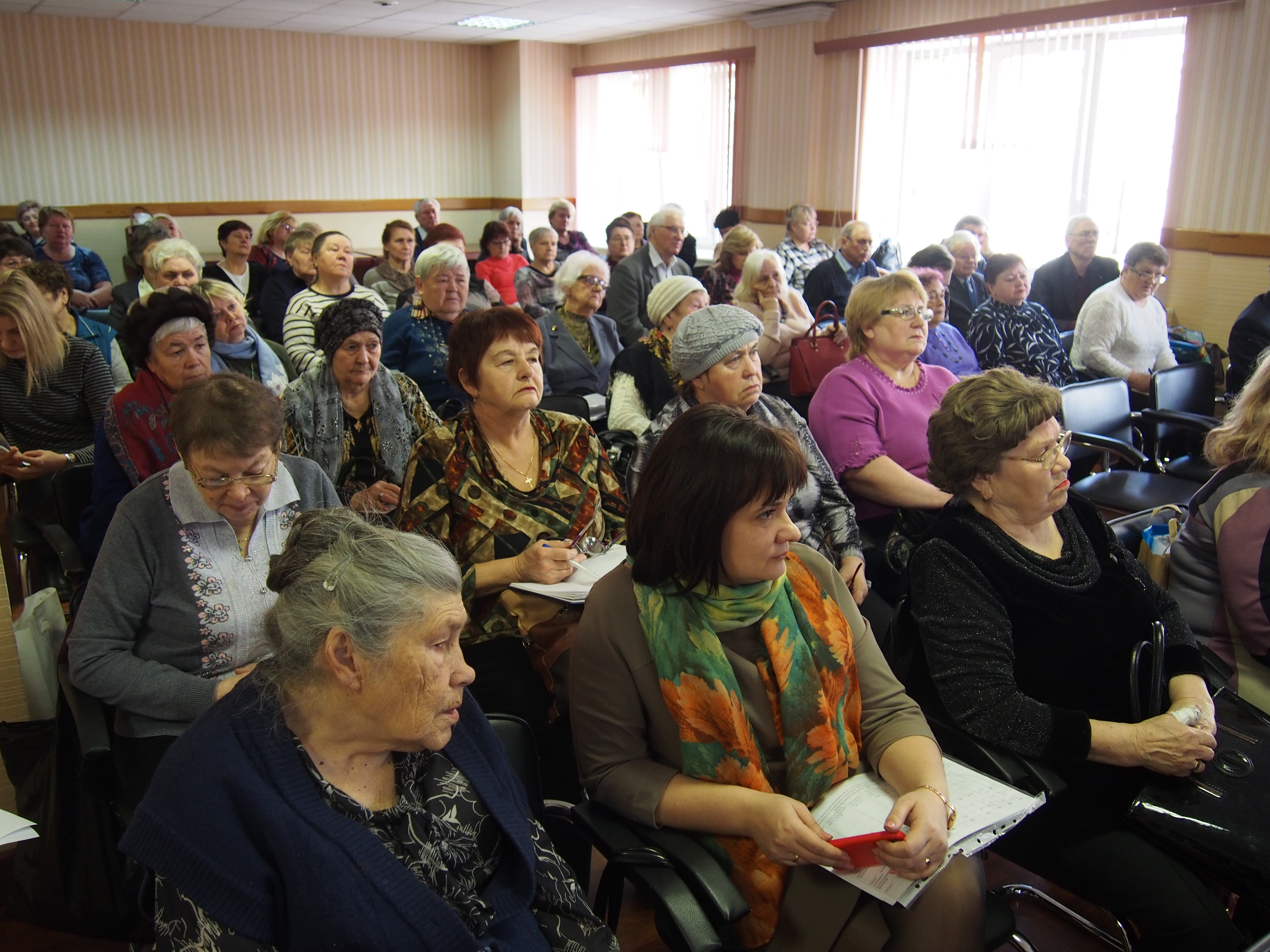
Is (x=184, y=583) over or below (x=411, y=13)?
below

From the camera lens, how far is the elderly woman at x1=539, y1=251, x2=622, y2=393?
4402mm

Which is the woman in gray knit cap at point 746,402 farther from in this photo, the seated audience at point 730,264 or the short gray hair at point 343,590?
the seated audience at point 730,264

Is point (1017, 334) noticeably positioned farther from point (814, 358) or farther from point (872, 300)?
point (872, 300)

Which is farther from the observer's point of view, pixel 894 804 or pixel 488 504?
pixel 488 504

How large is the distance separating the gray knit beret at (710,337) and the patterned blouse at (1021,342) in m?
2.26

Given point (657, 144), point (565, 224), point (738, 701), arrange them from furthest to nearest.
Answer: point (657, 144), point (565, 224), point (738, 701)

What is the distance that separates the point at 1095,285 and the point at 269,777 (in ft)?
20.8

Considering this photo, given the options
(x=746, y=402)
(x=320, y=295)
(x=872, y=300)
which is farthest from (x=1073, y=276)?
(x=320, y=295)

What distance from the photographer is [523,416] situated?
7.63ft

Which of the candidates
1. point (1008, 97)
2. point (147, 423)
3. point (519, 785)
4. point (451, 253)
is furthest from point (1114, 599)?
point (1008, 97)

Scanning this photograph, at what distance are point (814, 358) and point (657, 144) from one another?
7.18 meters

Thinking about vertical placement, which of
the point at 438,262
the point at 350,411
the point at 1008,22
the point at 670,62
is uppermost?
the point at 670,62

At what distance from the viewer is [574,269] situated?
462 centimetres

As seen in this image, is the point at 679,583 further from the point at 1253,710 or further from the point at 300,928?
the point at 1253,710
